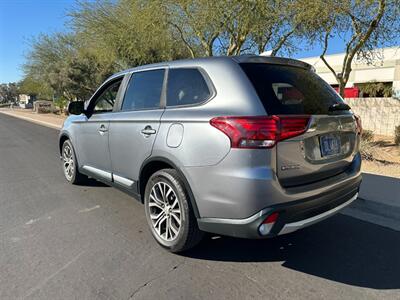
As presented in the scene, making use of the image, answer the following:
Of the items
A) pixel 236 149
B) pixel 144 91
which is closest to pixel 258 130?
pixel 236 149

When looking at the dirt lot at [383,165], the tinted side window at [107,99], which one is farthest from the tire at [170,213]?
the dirt lot at [383,165]

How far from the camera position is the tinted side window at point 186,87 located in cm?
309

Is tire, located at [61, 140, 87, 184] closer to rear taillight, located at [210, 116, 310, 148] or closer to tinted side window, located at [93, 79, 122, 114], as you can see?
tinted side window, located at [93, 79, 122, 114]

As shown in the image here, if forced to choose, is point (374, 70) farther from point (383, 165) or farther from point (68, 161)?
point (68, 161)

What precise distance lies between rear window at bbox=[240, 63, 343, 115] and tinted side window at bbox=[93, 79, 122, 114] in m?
2.17

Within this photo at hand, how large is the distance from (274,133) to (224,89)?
0.61 meters

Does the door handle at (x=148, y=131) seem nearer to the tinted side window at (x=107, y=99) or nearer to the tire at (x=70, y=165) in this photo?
the tinted side window at (x=107, y=99)

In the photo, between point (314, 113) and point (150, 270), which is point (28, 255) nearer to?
point (150, 270)

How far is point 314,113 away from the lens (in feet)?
9.52

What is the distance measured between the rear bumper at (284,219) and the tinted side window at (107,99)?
237 cm

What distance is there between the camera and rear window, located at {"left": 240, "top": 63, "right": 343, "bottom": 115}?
2.76 meters

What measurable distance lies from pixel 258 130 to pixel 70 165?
422cm

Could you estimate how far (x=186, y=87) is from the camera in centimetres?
327

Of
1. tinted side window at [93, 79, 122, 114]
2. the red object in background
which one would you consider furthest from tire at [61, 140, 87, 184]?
the red object in background
